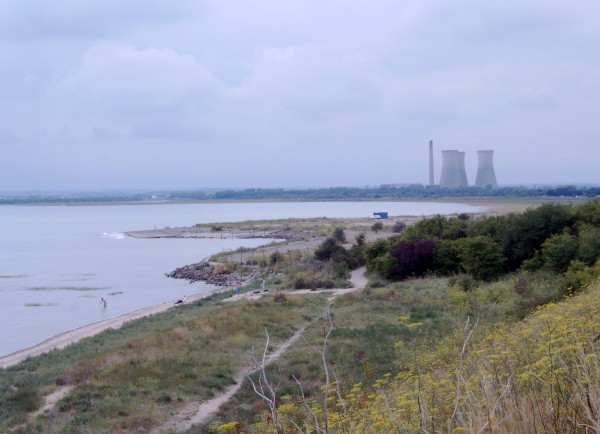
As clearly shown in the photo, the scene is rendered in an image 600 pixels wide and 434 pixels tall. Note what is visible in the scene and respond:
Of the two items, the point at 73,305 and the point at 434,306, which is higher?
the point at 434,306

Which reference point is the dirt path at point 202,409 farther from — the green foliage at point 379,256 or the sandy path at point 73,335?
the green foliage at point 379,256

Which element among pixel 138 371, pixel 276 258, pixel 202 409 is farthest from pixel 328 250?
pixel 202 409

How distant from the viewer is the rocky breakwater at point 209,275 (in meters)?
39.9

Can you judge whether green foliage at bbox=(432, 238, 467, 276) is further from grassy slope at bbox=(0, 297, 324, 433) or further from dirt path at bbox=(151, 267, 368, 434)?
dirt path at bbox=(151, 267, 368, 434)

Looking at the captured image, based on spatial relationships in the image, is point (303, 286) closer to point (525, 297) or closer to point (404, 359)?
point (525, 297)

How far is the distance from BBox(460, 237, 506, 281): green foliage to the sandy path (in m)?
15.2

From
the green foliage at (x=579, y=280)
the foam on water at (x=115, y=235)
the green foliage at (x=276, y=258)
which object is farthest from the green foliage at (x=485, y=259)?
the foam on water at (x=115, y=235)

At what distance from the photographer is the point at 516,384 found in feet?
15.0

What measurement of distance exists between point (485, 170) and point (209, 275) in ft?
545

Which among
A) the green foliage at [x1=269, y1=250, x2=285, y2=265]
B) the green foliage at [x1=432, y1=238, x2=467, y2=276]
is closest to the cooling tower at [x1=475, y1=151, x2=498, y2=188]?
the green foliage at [x1=269, y1=250, x2=285, y2=265]

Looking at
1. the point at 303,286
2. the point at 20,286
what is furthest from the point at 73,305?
the point at 303,286

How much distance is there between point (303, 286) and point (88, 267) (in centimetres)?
2727

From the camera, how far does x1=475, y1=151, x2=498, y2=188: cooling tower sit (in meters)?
188

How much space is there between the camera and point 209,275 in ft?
139
